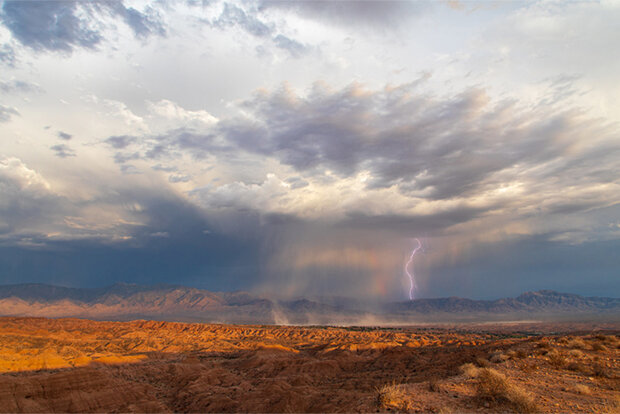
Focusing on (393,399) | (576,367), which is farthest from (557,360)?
(393,399)

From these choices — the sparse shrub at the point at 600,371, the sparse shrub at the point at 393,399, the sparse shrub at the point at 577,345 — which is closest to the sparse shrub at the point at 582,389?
the sparse shrub at the point at 600,371

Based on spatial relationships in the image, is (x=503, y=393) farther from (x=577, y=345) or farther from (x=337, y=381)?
(x=337, y=381)

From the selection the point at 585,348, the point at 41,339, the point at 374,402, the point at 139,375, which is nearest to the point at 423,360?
the point at 585,348

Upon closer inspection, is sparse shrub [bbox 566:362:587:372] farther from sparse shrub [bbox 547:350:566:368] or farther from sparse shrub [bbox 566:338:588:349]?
sparse shrub [bbox 566:338:588:349]

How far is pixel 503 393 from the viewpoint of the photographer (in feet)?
48.5

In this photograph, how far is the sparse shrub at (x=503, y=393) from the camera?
13758 millimetres

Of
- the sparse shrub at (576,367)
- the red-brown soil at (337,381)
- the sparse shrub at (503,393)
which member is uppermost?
the sparse shrub at (503,393)

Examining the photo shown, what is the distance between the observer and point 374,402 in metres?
17.0

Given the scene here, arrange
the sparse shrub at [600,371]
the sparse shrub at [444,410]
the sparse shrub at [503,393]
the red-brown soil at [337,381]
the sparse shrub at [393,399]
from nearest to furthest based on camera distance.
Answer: the sparse shrub at [503,393] < the sparse shrub at [444,410] < the sparse shrub at [393,399] < the red-brown soil at [337,381] < the sparse shrub at [600,371]

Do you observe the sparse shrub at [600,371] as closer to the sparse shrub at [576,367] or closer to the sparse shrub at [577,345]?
the sparse shrub at [576,367]

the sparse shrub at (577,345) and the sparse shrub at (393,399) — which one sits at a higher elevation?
the sparse shrub at (577,345)

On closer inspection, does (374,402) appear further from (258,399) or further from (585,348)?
(585,348)

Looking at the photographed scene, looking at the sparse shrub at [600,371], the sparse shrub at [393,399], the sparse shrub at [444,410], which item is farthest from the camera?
the sparse shrub at [600,371]

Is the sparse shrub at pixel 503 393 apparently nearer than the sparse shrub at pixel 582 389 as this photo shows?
Yes
